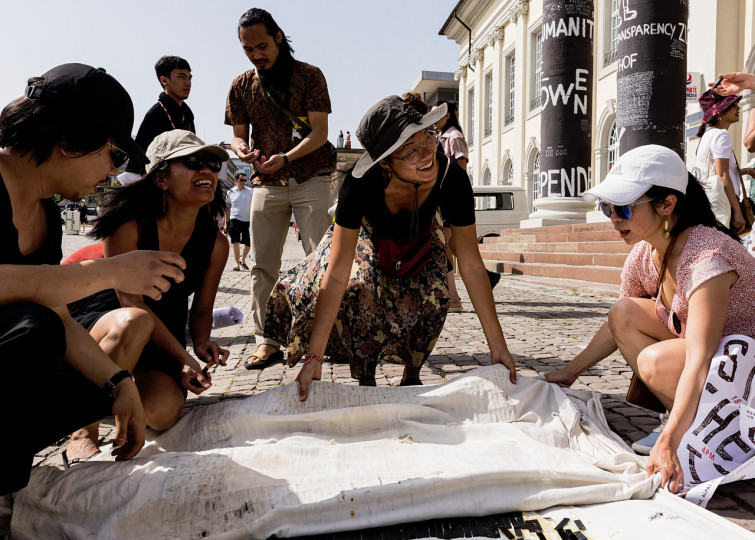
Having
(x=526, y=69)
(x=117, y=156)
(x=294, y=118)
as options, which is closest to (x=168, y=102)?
(x=294, y=118)

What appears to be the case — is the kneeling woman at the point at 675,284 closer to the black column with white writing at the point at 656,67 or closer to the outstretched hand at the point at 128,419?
the outstretched hand at the point at 128,419

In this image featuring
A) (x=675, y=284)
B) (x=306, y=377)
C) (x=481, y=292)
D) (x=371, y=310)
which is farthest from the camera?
(x=371, y=310)

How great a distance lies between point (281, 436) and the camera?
2.41 meters

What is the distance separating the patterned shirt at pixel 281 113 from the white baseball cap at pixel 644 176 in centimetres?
250

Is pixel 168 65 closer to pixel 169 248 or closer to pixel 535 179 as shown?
pixel 169 248

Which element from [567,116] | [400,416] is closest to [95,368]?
[400,416]

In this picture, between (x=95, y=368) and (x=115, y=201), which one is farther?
(x=115, y=201)

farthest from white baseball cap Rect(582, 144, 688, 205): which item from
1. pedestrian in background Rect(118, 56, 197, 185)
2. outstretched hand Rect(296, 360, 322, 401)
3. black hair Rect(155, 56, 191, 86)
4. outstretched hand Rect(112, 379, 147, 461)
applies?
black hair Rect(155, 56, 191, 86)

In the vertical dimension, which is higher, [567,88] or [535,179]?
[567,88]

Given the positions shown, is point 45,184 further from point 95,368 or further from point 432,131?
point 432,131

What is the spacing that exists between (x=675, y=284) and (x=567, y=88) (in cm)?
1087

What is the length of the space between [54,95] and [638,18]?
32.9ft

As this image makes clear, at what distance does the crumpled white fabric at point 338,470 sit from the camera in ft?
5.98

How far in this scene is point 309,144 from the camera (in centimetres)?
428
